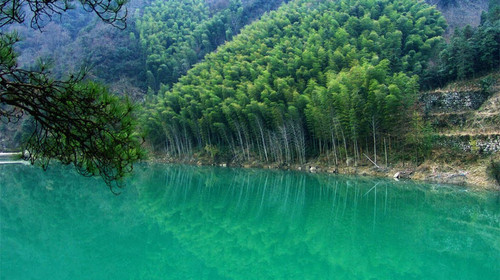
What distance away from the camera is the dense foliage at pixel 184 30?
168 feet

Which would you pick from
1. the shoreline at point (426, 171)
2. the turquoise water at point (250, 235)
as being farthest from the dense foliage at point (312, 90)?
the turquoise water at point (250, 235)

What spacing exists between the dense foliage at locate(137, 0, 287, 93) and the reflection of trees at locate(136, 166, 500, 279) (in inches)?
1539

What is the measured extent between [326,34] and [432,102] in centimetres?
1408

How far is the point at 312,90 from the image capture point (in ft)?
78.7

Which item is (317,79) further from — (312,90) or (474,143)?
(474,143)

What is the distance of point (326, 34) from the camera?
3334 cm

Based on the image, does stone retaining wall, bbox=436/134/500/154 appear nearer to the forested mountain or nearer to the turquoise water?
the forested mountain

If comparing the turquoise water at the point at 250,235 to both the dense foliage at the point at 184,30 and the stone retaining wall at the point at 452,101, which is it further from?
the dense foliage at the point at 184,30

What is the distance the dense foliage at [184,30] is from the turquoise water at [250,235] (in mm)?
38814

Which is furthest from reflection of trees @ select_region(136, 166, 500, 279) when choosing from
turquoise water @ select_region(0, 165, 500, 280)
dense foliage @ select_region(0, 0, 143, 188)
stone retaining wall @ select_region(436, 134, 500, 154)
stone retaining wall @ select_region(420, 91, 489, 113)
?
stone retaining wall @ select_region(420, 91, 489, 113)

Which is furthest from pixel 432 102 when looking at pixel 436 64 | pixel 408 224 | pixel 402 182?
pixel 408 224

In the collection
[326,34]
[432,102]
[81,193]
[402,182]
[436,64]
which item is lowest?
[402,182]

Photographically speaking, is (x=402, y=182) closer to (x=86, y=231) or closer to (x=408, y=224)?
(x=408, y=224)

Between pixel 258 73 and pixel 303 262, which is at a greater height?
pixel 258 73
